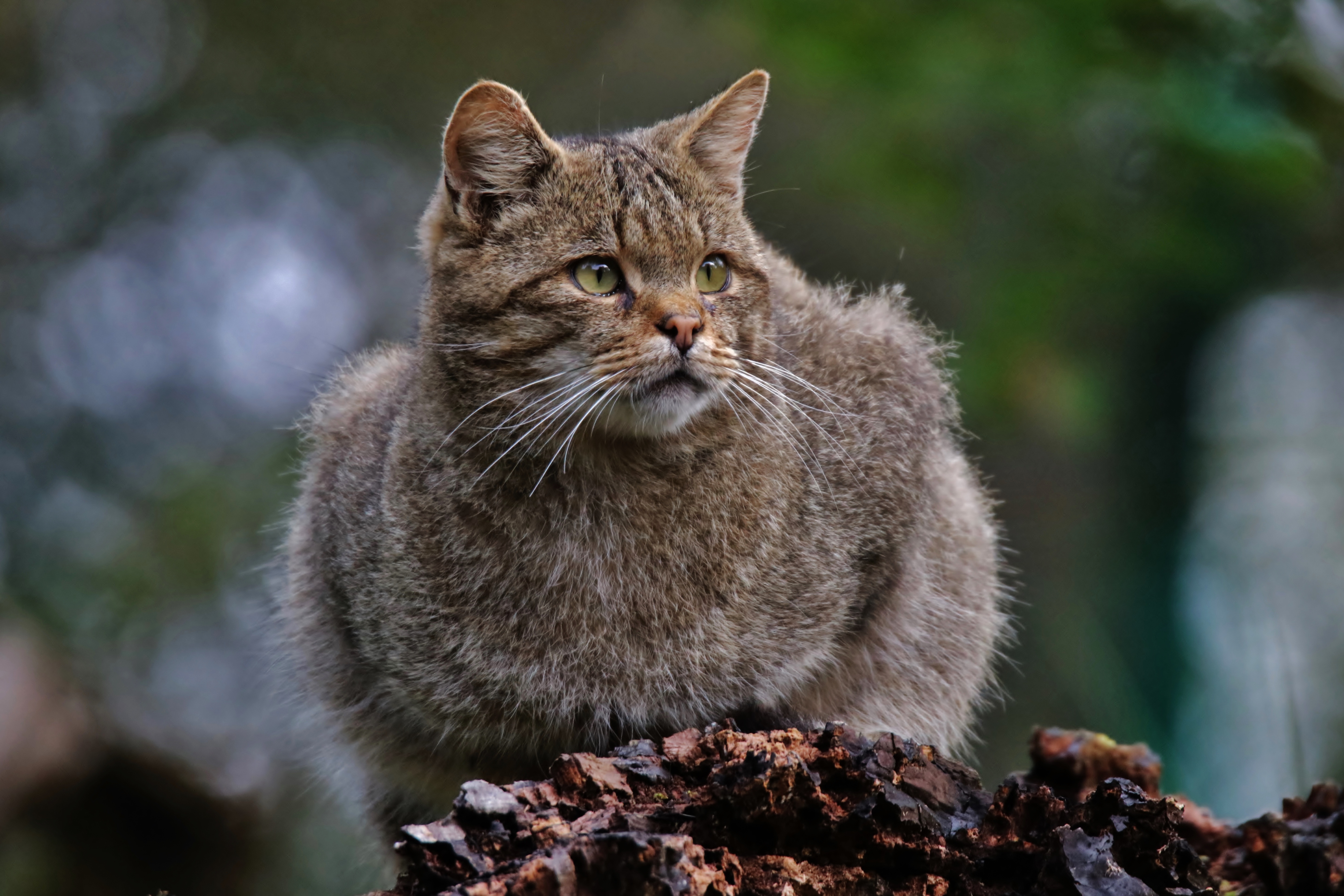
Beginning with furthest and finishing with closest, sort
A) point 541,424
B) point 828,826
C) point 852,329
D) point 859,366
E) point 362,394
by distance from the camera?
point 362,394 < point 852,329 < point 859,366 < point 541,424 < point 828,826

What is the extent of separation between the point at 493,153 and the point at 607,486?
1.07 metres

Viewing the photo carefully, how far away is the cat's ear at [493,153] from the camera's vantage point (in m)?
3.45

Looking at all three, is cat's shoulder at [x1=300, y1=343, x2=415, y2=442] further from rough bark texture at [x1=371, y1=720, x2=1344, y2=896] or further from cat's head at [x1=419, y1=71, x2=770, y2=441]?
rough bark texture at [x1=371, y1=720, x2=1344, y2=896]

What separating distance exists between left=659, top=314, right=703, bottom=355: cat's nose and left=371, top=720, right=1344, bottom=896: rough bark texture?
1.04 meters

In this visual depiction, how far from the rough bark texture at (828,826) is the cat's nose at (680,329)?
1.04 metres

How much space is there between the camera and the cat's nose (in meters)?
3.23

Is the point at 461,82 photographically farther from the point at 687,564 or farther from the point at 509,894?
the point at 509,894

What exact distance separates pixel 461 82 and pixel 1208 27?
5.29m

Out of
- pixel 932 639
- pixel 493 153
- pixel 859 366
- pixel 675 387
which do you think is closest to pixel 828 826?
pixel 675 387

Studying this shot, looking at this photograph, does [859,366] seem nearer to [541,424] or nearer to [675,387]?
[675,387]

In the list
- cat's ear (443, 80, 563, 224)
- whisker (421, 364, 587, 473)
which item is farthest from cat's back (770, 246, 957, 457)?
cat's ear (443, 80, 563, 224)

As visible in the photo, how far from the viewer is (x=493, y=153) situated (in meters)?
3.53

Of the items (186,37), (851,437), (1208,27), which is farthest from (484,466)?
(186,37)

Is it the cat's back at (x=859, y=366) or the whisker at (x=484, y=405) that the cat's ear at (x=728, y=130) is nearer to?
the cat's back at (x=859, y=366)
